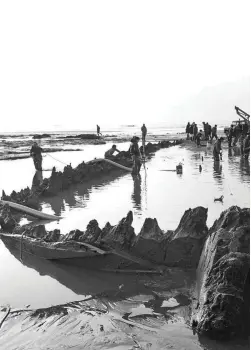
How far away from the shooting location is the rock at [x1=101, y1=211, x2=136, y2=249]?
680 cm

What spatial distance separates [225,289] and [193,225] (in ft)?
7.29

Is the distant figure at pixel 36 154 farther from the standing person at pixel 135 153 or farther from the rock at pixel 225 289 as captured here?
the rock at pixel 225 289

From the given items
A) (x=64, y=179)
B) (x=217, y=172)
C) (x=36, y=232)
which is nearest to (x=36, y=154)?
(x=64, y=179)

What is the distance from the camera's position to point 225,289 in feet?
14.8

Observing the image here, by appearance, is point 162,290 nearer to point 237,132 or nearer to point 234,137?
point 237,132

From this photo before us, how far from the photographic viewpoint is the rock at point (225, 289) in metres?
4.39

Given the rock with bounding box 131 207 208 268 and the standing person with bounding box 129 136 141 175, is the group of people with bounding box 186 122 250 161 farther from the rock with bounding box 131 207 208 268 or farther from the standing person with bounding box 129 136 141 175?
the rock with bounding box 131 207 208 268

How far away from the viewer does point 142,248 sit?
6703mm

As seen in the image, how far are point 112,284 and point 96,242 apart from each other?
0.82 meters

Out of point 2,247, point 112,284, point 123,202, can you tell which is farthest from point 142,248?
point 123,202

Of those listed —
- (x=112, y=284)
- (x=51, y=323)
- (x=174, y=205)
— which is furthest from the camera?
(x=174, y=205)

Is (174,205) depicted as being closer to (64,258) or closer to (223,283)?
(64,258)

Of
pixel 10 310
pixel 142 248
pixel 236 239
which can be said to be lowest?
pixel 10 310

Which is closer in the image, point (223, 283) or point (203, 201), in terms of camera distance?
point (223, 283)
